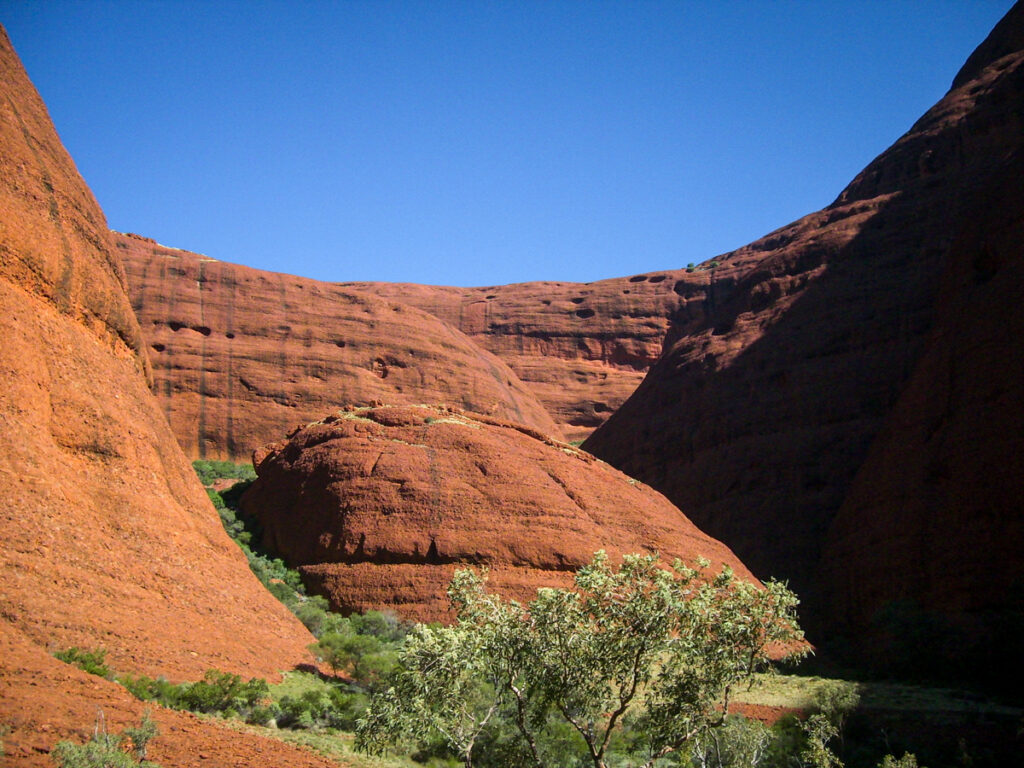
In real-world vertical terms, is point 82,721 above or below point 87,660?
below

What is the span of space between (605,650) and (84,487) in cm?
1302

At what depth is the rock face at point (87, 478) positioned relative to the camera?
18.1m

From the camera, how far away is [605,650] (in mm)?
13297

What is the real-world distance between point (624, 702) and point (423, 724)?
123 inches

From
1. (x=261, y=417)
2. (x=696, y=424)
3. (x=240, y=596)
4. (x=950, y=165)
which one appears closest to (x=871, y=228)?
(x=950, y=165)

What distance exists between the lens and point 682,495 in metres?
50.4

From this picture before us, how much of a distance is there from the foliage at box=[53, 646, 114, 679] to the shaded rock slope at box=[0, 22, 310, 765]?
0.30 m

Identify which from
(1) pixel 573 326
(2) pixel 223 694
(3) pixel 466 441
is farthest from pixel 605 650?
(1) pixel 573 326

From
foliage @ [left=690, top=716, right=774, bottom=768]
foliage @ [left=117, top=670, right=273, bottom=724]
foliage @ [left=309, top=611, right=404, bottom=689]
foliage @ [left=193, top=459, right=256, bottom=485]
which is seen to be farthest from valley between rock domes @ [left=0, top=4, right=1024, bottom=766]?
foliage @ [left=690, top=716, right=774, bottom=768]

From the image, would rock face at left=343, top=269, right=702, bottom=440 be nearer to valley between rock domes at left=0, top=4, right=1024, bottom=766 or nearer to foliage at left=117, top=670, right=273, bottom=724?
valley between rock domes at left=0, top=4, right=1024, bottom=766

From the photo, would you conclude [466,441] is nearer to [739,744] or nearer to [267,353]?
[739,744]

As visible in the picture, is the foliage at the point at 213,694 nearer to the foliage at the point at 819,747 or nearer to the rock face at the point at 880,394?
the foliage at the point at 819,747

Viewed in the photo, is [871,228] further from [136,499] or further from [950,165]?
[136,499]

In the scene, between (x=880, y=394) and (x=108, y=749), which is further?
(x=880, y=394)
